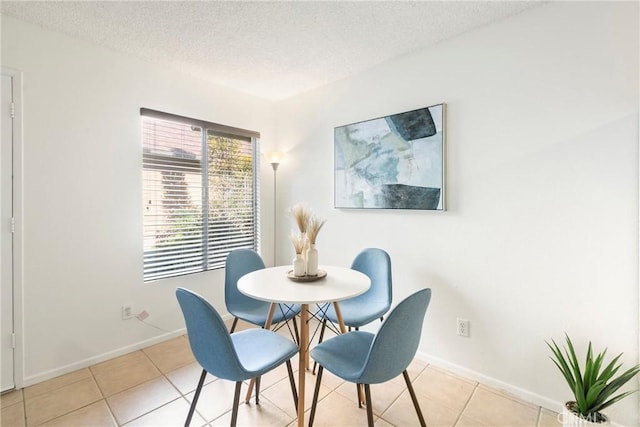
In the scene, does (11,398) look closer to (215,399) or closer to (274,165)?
(215,399)

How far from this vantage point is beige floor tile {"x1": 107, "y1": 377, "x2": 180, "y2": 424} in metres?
1.78

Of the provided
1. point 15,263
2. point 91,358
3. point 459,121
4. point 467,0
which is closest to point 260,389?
point 91,358

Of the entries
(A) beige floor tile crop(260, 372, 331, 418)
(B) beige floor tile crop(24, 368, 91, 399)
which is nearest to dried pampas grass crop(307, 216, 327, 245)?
(A) beige floor tile crop(260, 372, 331, 418)

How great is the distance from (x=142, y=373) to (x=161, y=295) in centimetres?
67

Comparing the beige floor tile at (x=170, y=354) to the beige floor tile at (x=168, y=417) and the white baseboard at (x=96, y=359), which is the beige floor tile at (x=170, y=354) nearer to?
the white baseboard at (x=96, y=359)

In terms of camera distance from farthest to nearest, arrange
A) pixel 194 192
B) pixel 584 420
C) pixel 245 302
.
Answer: pixel 194 192, pixel 245 302, pixel 584 420

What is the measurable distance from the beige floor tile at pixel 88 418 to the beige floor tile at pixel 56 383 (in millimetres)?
403

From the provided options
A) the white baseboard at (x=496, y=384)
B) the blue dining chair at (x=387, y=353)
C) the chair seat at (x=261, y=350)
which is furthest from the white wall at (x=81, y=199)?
the white baseboard at (x=496, y=384)

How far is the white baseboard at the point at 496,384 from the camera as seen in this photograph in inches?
71.2

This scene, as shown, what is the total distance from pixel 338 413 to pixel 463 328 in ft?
3.57

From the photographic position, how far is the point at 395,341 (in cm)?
128

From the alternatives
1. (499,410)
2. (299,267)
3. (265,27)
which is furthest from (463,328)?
(265,27)

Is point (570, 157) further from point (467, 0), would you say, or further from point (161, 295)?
point (161, 295)

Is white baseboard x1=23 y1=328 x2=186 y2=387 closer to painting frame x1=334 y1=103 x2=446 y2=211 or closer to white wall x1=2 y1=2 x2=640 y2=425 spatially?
white wall x1=2 y1=2 x2=640 y2=425
